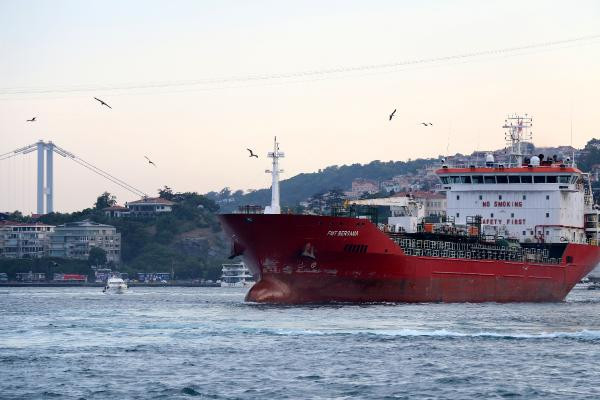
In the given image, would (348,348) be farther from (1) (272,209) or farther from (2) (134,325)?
(1) (272,209)

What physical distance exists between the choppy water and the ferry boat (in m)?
115

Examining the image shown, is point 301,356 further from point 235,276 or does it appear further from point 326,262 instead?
point 235,276

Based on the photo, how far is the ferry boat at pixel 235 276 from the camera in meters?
186

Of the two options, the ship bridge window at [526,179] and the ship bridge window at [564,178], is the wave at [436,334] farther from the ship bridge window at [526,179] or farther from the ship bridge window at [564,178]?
the ship bridge window at [564,178]

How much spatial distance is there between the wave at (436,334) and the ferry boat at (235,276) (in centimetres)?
12358

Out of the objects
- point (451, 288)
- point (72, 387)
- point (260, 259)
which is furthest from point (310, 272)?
point (72, 387)

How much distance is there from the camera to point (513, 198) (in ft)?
317

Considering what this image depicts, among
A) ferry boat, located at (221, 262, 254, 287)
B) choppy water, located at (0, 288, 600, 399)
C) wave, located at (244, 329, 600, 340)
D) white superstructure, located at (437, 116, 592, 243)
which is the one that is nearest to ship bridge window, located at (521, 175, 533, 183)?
white superstructure, located at (437, 116, 592, 243)

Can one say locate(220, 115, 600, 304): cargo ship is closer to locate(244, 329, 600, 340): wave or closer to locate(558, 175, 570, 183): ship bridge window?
locate(558, 175, 570, 183): ship bridge window

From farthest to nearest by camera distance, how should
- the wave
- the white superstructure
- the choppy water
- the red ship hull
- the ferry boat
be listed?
the ferry boat, the white superstructure, the red ship hull, the wave, the choppy water

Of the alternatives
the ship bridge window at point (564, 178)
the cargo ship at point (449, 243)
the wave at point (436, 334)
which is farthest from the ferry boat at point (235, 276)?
the wave at point (436, 334)

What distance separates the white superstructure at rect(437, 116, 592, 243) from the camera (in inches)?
3775

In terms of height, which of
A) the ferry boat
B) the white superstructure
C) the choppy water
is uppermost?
the white superstructure

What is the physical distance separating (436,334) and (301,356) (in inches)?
388
